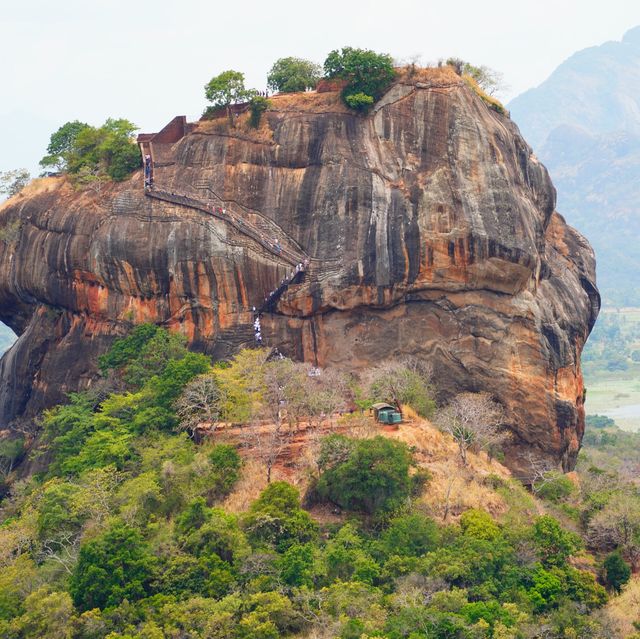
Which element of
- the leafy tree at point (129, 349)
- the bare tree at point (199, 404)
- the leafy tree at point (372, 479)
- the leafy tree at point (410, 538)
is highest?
the leafy tree at point (129, 349)

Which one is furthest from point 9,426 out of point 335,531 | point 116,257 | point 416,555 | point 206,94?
point 416,555

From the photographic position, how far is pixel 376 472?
1080 inches

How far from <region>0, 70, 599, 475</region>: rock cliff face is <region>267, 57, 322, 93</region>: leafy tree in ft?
6.23

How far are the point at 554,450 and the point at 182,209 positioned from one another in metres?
15.2

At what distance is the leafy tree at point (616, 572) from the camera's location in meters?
26.5

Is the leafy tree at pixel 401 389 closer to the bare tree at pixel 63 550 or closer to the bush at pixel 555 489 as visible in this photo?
the bush at pixel 555 489

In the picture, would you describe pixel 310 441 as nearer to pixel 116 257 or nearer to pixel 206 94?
pixel 116 257

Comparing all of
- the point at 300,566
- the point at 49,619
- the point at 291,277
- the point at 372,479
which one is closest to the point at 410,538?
the point at 372,479

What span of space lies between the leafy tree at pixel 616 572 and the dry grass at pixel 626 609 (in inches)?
8.5

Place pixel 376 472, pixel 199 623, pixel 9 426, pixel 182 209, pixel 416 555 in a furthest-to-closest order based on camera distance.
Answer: pixel 9 426 < pixel 182 209 < pixel 376 472 < pixel 416 555 < pixel 199 623

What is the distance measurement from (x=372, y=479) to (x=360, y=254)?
9.34 meters

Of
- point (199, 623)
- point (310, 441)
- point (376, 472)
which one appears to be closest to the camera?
point (199, 623)

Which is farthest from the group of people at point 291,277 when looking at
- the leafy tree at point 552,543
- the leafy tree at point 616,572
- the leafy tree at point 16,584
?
the leafy tree at point 616,572

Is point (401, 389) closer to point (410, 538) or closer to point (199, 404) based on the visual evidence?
point (199, 404)
